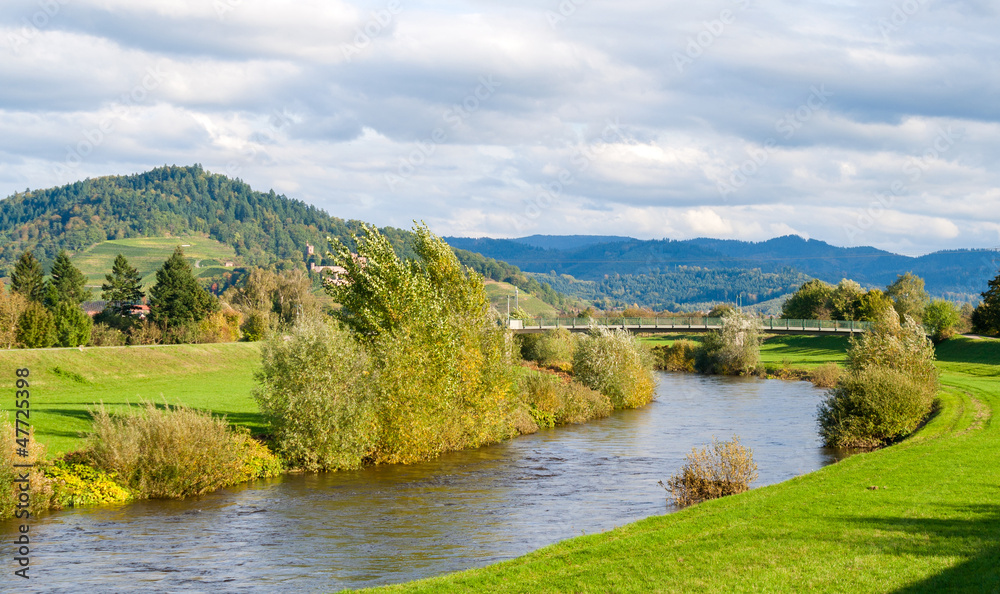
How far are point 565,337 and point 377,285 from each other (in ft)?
179

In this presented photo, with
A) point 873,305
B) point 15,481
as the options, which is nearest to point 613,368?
point 15,481

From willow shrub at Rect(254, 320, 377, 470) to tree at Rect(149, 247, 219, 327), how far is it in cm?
7079

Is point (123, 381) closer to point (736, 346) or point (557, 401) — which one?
point (557, 401)

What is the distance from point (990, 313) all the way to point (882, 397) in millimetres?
65421

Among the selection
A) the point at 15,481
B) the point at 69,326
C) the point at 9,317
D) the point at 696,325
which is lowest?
the point at 15,481

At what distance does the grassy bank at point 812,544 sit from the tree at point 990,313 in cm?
7584

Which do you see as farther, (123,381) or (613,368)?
(613,368)

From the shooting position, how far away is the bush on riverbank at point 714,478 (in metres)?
27.8

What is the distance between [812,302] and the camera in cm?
14175

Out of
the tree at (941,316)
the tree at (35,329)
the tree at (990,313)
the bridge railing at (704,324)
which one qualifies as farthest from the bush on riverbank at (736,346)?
the tree at (35,329)

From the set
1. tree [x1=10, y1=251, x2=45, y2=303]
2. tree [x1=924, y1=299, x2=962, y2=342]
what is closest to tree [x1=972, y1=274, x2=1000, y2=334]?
tree [x1=924, y1=299, x2=962, y2=342]

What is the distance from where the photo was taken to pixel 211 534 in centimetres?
2359

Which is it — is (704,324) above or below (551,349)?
above

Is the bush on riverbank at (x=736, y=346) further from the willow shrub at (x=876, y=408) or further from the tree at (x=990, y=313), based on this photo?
the willow shrub at (x=876, y=408)
